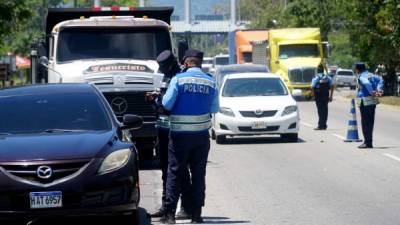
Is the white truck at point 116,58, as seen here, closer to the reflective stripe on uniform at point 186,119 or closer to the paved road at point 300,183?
the paved road at point 300,183

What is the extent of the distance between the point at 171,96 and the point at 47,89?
1.66m

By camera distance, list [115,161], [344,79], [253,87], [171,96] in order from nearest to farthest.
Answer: [115,161]
[171,96]
[253,87]
[344,79]

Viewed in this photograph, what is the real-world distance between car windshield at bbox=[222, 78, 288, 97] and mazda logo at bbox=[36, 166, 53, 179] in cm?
1423

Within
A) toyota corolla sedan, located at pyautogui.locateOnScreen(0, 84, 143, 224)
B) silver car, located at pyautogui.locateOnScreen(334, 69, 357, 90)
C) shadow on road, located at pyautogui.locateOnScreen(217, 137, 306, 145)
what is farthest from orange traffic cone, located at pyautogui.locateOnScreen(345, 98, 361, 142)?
silver car, located at pyautogui.locateOnScreen(334, 69, 357, 90)

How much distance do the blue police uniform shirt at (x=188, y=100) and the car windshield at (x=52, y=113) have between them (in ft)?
2.44

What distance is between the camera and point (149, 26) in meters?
18.9

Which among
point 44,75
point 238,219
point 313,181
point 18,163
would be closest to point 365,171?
point 313,181

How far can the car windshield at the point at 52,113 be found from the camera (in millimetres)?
11252

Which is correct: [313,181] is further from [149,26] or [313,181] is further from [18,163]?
[18,163]

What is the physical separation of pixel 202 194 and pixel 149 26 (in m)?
7.90

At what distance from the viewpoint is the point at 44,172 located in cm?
993

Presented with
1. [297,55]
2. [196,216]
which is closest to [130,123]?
[196,216]

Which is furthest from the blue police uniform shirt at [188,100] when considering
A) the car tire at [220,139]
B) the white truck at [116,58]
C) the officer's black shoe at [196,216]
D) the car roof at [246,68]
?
the car roof at [246,68]

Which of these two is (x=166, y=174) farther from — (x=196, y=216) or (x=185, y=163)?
(x=196, y=216)
